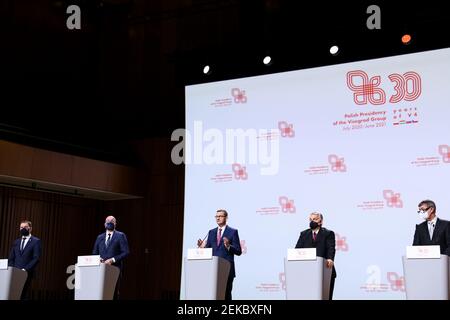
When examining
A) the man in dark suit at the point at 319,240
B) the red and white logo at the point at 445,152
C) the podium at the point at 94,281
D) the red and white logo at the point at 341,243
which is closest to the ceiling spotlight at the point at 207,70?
the red and white logo at the point at 341,243

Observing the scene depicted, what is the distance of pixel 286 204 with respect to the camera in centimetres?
784

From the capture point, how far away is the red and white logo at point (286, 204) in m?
7.79

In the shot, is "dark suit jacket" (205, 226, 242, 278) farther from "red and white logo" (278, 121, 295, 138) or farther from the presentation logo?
the presentation logo

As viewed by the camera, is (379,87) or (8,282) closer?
(8,282)

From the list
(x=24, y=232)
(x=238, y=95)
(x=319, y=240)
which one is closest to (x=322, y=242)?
(x=319, y=240)

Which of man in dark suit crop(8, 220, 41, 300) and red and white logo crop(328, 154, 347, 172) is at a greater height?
red and white logo crop(328, 154, 347, 172)

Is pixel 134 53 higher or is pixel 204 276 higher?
pixel 134 53

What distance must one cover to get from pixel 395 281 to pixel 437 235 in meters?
1.20

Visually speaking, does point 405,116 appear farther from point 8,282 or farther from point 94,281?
point 8,282

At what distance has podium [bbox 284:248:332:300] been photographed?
5340mm

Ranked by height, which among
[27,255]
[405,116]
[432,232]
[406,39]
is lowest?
[27,255]

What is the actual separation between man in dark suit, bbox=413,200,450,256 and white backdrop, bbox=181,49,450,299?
2.56 feet

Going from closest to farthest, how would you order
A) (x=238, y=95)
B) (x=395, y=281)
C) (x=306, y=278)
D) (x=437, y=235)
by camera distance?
(x=306, y=278)
(x=437, y=235)
(x=395, y=281)
(x=238, y=95)

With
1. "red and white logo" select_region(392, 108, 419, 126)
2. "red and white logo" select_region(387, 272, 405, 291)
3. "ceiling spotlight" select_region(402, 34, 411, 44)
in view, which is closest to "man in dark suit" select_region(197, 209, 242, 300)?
"red and white logo" select_region(387, 272, 405, 291)
